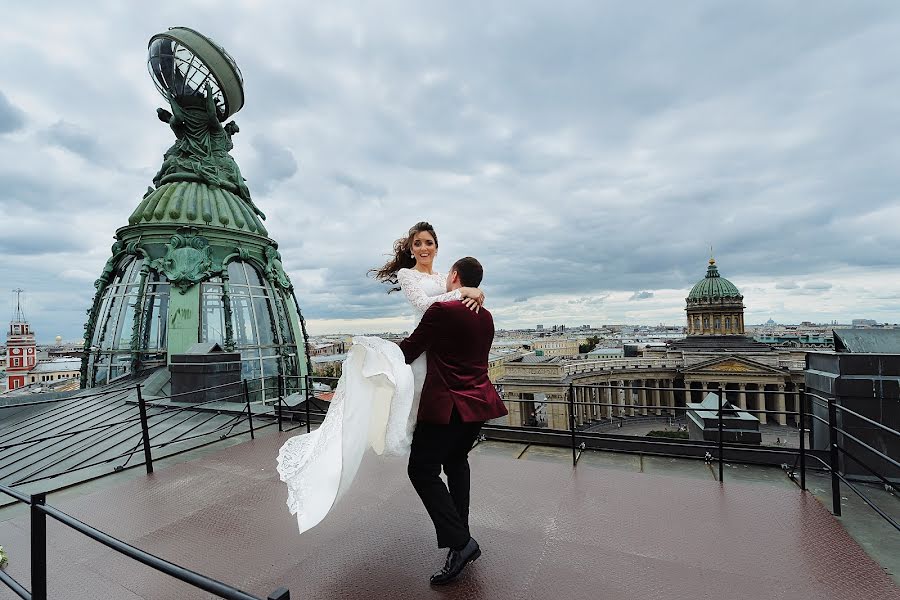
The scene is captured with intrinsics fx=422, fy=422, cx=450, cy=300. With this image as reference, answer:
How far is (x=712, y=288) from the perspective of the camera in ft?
241

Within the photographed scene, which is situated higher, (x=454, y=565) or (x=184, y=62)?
(x=184, y=62)

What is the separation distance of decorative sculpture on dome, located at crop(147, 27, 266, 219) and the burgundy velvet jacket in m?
15.0

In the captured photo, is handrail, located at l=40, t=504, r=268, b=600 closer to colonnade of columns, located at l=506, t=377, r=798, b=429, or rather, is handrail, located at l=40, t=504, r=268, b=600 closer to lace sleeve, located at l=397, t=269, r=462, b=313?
lace sleeve, located at l=397, t=269, r=462, b=313

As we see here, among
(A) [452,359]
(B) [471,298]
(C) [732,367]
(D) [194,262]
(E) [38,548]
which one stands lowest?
(C) [732,367]

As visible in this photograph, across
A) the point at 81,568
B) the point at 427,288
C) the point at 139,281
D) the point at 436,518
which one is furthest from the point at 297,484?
the point at 139,281

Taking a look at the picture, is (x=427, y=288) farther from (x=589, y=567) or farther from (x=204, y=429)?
(x=204, y=429)

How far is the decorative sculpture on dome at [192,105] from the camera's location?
48.3 feet

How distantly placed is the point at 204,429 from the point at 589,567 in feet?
24.7

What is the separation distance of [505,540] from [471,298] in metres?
2.08

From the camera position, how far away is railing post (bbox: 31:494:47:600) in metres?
2.10

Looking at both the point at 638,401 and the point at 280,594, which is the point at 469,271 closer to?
the point at 280,594

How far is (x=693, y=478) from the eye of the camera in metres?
4.71

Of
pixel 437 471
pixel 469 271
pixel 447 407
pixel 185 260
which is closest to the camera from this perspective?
pixel 447 407

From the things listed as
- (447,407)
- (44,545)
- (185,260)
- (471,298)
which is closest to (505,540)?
(447,407)
